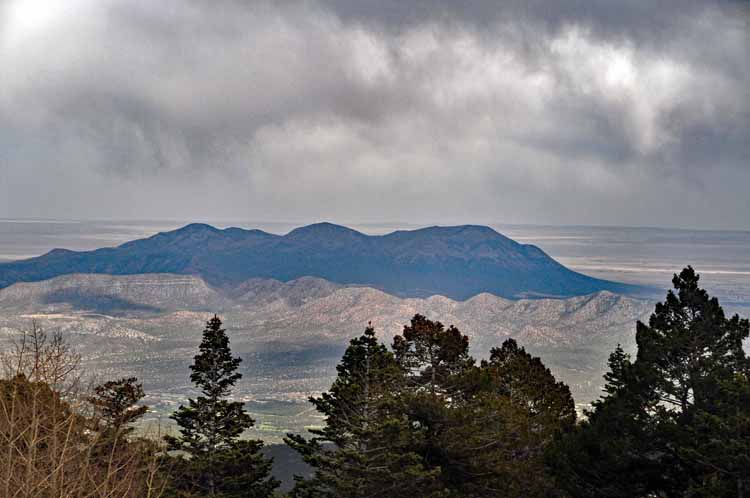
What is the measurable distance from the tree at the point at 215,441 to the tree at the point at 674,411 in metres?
14.5

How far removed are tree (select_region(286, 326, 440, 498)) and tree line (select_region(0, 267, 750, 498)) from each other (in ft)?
0.24

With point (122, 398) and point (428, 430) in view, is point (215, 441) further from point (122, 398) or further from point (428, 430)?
point (428, 430)

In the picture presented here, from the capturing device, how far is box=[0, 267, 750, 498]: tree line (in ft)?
65.4

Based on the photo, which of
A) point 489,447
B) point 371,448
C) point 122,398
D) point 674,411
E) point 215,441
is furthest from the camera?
point 122,398

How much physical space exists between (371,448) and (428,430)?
272 cm

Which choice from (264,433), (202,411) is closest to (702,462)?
(202,411)

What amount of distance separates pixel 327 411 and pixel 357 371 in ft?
10.2

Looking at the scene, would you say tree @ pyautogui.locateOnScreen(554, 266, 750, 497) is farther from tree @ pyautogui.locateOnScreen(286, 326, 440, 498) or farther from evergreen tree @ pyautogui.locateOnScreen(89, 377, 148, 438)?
evergreen tree @ pyautogui.locateOnScreen(89, 377, 148, 438)

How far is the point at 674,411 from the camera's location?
23.3m

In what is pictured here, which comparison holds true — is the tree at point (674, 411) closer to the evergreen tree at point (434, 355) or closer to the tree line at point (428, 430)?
the tree line at point (428, 430)

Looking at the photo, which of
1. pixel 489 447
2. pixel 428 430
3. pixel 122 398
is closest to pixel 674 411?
pixel 489 447

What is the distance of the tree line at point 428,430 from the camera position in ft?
65.4

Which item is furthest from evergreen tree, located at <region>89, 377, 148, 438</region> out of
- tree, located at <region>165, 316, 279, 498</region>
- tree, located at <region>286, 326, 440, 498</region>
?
tree, located at <region>286, 326, 440, 498</region>

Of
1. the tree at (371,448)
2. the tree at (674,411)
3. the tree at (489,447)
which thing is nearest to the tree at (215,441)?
the tree at (371,448)
